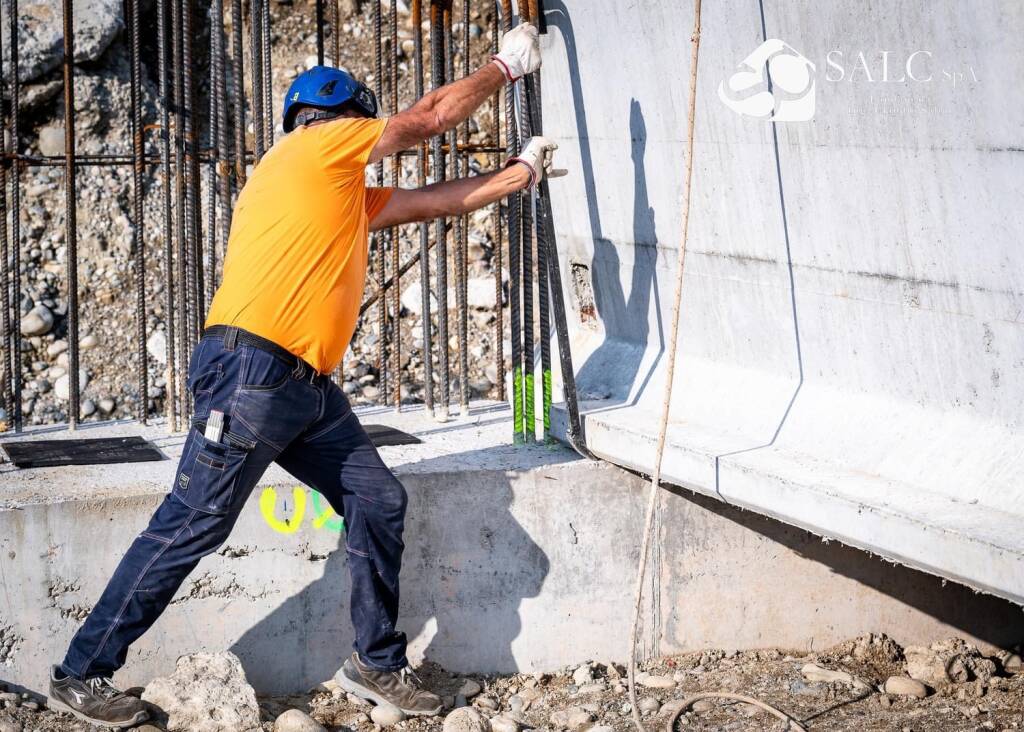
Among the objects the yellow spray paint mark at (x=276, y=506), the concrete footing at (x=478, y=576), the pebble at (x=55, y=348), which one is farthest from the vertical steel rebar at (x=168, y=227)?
the pebble at (x=55, y=348)

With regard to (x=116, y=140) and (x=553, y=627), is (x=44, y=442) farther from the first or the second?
(x=116, y=140)

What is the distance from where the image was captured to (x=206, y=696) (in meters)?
3.85

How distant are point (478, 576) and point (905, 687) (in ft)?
5.32

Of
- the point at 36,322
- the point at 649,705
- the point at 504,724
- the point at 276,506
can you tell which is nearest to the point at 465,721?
the point at 504,724

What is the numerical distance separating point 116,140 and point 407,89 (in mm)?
2392

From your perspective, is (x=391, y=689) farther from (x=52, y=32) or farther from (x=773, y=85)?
(x=52, y=32)

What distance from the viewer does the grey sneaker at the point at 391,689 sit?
4016 millimetres

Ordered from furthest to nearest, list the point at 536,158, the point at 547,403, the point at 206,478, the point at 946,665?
the point at 547,403, the point at 946,665, the point at 536,158, the point at 206,478

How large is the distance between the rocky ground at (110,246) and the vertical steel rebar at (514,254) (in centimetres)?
315

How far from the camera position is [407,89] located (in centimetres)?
1002

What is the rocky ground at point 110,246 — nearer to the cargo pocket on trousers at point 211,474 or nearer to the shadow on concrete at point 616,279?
the shadow on concrete at point 616,279

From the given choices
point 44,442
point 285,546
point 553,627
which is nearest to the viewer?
point 285,546

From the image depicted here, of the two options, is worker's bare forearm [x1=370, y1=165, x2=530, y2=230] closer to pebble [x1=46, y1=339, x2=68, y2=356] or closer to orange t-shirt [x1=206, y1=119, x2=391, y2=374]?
orange t-shirt [x1=206, y1=119, x2=391, y2=374]

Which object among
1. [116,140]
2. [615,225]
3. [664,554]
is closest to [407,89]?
[116,140]
